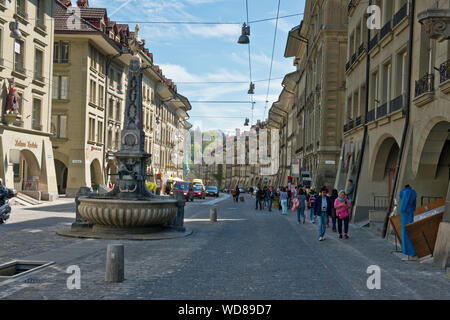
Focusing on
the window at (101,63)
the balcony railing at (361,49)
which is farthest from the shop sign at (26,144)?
the balcony railing at (361,49)

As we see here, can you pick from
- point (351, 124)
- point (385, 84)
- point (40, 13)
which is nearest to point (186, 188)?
point (40, 13)

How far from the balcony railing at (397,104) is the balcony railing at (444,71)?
409 cm

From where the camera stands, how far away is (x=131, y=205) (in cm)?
1541

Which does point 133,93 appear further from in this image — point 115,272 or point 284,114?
point 284,114

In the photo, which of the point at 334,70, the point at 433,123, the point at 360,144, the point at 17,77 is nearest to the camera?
the point at 433,123

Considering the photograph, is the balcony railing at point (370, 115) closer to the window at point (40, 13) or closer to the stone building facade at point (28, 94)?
the stone building facade at point (28, 94)

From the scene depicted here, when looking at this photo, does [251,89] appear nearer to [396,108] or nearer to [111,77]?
[111,77]

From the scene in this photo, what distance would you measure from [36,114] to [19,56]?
14.4ft

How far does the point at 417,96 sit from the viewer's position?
16.7m

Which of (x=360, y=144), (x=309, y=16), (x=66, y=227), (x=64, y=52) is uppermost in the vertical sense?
(x=309, y=16)

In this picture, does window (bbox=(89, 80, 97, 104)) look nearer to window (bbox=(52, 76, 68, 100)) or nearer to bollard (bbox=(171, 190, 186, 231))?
window (bbox=(52, 76, 68, 100))

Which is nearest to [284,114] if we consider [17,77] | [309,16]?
[309,16]
